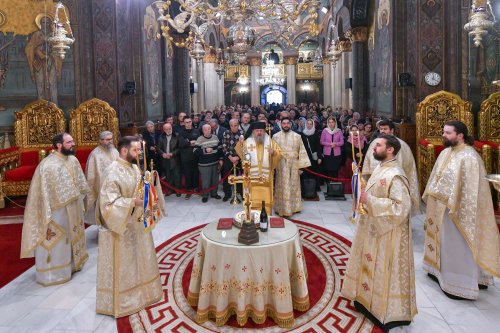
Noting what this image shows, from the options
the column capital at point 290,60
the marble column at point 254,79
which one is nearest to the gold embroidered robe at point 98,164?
the marble column at point 254,79

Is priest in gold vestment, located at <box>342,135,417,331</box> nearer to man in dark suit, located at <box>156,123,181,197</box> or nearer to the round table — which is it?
the round table

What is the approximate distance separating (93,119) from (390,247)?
769 centimetres

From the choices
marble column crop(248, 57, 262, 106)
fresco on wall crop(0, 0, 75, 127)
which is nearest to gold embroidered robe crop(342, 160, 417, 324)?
fresco on wall crop(0, 0, 75, 127)

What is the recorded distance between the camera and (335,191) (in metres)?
8.68

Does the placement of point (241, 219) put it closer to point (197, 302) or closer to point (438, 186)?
point (197, 302)

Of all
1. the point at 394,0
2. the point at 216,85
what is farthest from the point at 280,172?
the point at 216,85

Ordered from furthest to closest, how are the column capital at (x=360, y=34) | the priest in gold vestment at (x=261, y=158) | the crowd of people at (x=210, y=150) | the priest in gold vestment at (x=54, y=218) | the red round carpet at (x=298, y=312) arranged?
the column capital at (x=360, y=34) < the crowd of people at (x=210, y=150) < the priest in gold vestment at (x=261, y=158) < the priest in gold vestment at (x=54, y=218) < the red round carpet at (x=298, y=312)

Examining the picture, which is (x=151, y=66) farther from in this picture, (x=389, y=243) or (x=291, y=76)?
(x=291, y=76)

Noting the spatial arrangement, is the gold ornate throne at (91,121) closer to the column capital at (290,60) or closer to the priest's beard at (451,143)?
the priest's beard at (451,143)

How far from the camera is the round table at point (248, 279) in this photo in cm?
363

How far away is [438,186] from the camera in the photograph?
4223mm

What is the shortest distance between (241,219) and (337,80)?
67.4ft

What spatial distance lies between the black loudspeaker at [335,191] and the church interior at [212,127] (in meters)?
0.04

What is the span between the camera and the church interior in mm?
3848
